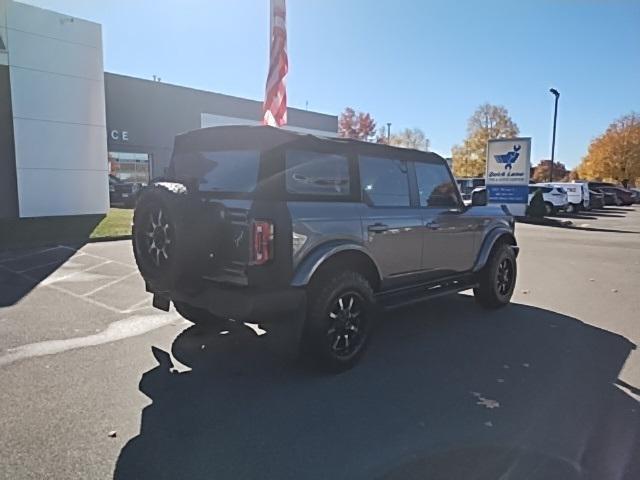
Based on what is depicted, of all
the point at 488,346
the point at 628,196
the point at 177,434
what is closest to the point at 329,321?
the point at 177,434

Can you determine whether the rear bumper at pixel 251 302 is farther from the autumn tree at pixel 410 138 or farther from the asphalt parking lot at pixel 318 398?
the autumn tree at pixel 410 138

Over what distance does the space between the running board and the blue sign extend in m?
Answer: 17.4

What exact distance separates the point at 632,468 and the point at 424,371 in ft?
5.61

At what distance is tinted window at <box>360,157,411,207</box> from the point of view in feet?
15.4

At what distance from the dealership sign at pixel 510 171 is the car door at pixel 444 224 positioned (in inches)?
642

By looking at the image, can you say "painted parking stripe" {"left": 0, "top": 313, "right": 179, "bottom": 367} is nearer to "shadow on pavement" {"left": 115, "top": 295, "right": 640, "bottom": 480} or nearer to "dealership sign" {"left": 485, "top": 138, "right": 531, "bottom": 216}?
"shadow on pavement" {"left": 115, "top": 295, "right": 640, "bottom": 480}

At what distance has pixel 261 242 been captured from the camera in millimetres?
3641

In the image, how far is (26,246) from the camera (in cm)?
→ 1062

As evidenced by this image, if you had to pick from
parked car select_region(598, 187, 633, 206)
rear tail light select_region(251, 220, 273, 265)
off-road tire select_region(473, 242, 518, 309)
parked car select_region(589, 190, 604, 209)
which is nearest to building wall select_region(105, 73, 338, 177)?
parked car select_region(589, 190, 604, 209)

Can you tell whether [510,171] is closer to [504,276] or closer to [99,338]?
[504,276]

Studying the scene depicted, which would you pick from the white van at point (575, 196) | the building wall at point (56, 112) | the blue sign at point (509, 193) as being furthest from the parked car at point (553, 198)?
the building wall at point (56, 112)

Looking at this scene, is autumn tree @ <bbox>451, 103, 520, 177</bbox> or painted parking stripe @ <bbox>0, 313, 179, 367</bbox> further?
autumn tree @ <bbox>451, 103, 520, 177</bbox>

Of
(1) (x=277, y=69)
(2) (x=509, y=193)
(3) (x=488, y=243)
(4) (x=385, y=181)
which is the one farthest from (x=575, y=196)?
(4) (x=385, y=181)

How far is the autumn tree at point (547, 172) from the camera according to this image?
71.1 meters
